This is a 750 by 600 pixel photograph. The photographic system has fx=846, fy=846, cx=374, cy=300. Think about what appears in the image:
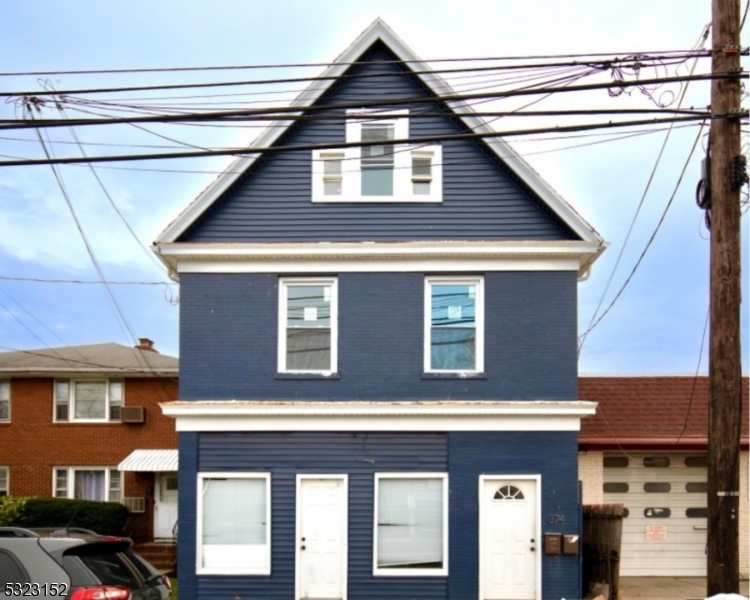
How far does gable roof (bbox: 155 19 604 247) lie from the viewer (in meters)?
13.8

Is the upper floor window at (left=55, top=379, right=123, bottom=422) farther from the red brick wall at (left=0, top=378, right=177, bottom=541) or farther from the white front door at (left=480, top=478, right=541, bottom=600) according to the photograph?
the white front door at (left=480, top=478, right=541, bottom=600)

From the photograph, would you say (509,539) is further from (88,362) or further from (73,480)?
(88,362)

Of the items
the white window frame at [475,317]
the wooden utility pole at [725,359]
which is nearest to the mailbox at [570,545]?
the white window frame at [475,317]

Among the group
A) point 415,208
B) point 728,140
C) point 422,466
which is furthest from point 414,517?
point 728,140

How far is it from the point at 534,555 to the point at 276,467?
437 centimetres

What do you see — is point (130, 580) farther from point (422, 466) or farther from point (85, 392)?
point (85, 392)

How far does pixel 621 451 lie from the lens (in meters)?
16.6

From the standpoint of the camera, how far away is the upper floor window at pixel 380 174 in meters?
14.2

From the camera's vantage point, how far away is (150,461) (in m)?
22.4

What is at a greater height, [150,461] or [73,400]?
[73,400]

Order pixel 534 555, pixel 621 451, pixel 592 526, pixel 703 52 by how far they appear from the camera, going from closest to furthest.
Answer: pixel 703 52 → pixel 534 555 → pixel 592 526 → pixel 621 451

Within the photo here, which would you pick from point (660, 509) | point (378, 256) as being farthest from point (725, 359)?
point (660, 509)

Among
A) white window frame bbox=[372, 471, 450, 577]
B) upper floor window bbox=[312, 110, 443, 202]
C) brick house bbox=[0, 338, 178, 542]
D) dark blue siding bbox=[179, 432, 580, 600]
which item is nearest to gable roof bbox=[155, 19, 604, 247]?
upper floor window bbox=[312, 110, 443, 202]

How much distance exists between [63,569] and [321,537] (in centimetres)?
651
